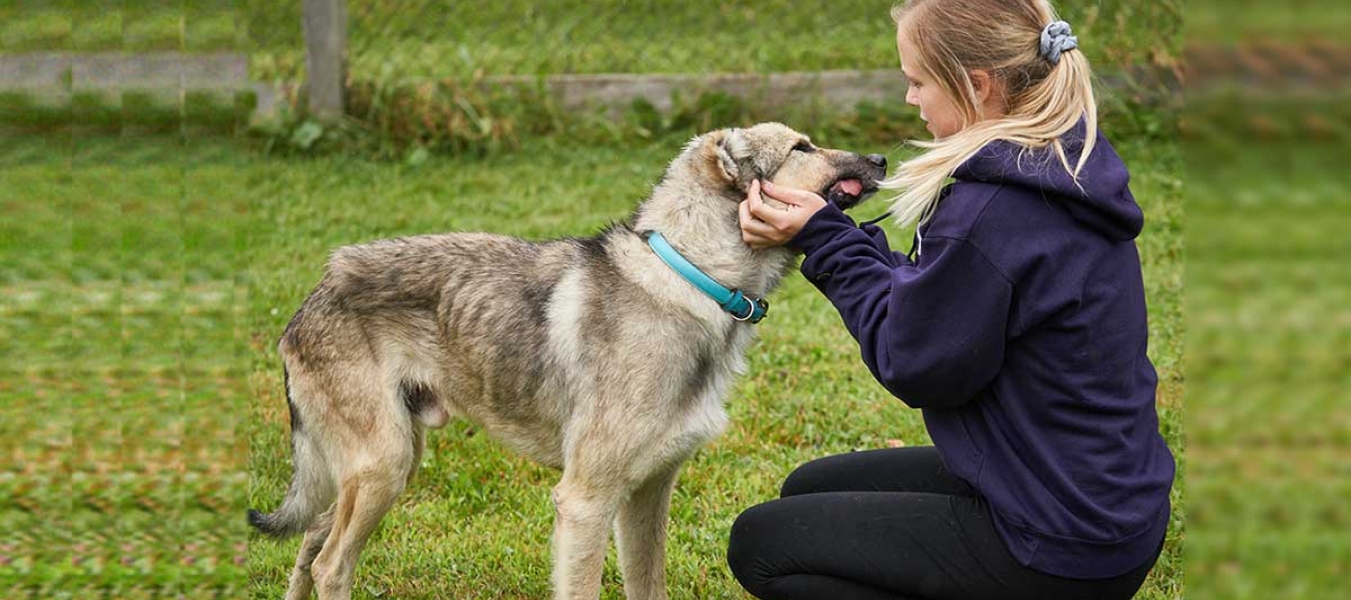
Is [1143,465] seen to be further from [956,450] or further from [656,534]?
[656,534]

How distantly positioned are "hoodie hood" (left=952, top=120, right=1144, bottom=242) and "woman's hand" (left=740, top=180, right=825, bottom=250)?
545 mm

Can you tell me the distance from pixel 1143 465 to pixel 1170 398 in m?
2.78

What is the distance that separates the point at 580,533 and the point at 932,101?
154 cm

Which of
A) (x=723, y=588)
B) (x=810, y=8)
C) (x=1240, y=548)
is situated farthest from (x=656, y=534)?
(x=810, y=8)

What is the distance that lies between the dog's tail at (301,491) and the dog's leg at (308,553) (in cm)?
3

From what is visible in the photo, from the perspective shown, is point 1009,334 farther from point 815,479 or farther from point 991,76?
point 815,479

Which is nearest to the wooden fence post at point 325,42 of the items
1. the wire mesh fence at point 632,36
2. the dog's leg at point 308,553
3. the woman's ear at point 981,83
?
the wire mesh fence at point 632,36

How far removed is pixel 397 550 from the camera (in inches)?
182

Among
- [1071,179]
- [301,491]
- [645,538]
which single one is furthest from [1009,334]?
[301,491]

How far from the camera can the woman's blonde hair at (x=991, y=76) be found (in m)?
3.04

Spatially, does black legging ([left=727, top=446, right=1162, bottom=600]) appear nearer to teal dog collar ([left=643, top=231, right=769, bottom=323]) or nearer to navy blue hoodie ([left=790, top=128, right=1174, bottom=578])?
navy blue hoodie ([left=790, top=128, right=1174, bottom=578])

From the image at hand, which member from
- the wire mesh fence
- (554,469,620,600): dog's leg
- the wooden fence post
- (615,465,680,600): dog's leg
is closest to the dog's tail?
(554,469,620,600): dog's leg

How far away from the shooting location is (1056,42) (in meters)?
3.05

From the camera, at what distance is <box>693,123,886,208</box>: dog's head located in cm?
368
